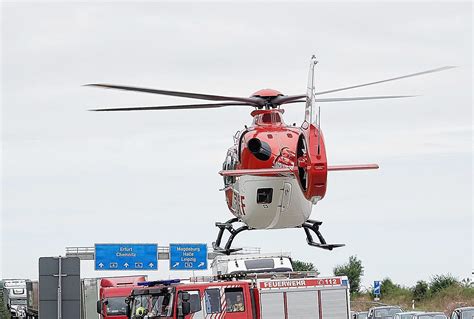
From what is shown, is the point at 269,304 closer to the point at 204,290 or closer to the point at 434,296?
the point at 204,290

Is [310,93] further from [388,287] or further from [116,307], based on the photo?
[388,287]

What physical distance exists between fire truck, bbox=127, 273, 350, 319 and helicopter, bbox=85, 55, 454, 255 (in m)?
9.83

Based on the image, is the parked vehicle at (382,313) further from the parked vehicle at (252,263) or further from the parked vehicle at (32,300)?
the parked vehicle at (32,300)

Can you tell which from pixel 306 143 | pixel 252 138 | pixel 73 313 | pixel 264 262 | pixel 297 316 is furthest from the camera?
pixel 252 138

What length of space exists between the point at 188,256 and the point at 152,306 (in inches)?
1809

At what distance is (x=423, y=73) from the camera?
37.9 m

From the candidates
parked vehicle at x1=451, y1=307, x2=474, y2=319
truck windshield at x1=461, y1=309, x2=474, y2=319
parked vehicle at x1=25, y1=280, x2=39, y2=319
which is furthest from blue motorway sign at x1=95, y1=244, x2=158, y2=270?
truck windshield at x1=461, y1=309, x2=474, y2=319

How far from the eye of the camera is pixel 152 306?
1014 inches

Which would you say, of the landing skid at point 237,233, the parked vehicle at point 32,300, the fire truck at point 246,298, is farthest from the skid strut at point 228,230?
the parked vehicle at point 32,300

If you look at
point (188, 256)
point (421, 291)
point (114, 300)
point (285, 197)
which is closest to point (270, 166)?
point (285, 197)

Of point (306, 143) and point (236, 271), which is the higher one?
point (306, 143)

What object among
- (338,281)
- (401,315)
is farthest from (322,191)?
(338,281)

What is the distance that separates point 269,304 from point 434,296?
5132cm

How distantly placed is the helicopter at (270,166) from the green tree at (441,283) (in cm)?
3520
